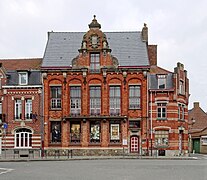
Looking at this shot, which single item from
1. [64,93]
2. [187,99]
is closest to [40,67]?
[64,93]

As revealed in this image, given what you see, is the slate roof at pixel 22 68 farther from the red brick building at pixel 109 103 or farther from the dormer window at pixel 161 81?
the dormer window at pixel 161 81

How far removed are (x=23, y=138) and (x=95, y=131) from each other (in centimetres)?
831

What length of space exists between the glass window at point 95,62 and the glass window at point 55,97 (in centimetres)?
451

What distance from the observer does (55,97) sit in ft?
185

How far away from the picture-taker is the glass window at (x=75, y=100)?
183 feet

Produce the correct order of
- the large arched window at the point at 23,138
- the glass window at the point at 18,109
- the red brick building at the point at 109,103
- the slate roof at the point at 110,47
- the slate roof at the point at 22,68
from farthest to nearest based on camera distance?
the slate roof at the point at 110,47 < the slate roof at the point at 22,68 < the glass window at the point at 18,109 < the large arched window at the point at 23,138 < the red brick building at the point at 109,103

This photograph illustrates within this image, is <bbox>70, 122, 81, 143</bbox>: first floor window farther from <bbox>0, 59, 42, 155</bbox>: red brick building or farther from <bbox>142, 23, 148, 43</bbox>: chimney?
<bbox>142, 23, 148, 43</bbox>: chimney

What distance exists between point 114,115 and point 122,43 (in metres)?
9.75

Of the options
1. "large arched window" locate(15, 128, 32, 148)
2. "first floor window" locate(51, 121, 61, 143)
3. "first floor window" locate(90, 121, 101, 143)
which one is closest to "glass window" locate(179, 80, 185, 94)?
"first floor window" locate(90, 121, 101, 143)

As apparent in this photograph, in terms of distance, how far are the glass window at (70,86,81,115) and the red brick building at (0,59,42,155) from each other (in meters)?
3.61

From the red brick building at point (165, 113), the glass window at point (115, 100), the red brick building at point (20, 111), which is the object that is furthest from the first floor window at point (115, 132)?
the red brick building at point (20, 111)

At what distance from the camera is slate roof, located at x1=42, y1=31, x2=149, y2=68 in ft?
186

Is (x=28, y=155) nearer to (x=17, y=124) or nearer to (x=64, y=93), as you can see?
(x=17, y=124)

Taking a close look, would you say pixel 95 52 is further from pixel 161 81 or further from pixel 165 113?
pixel 165 113
